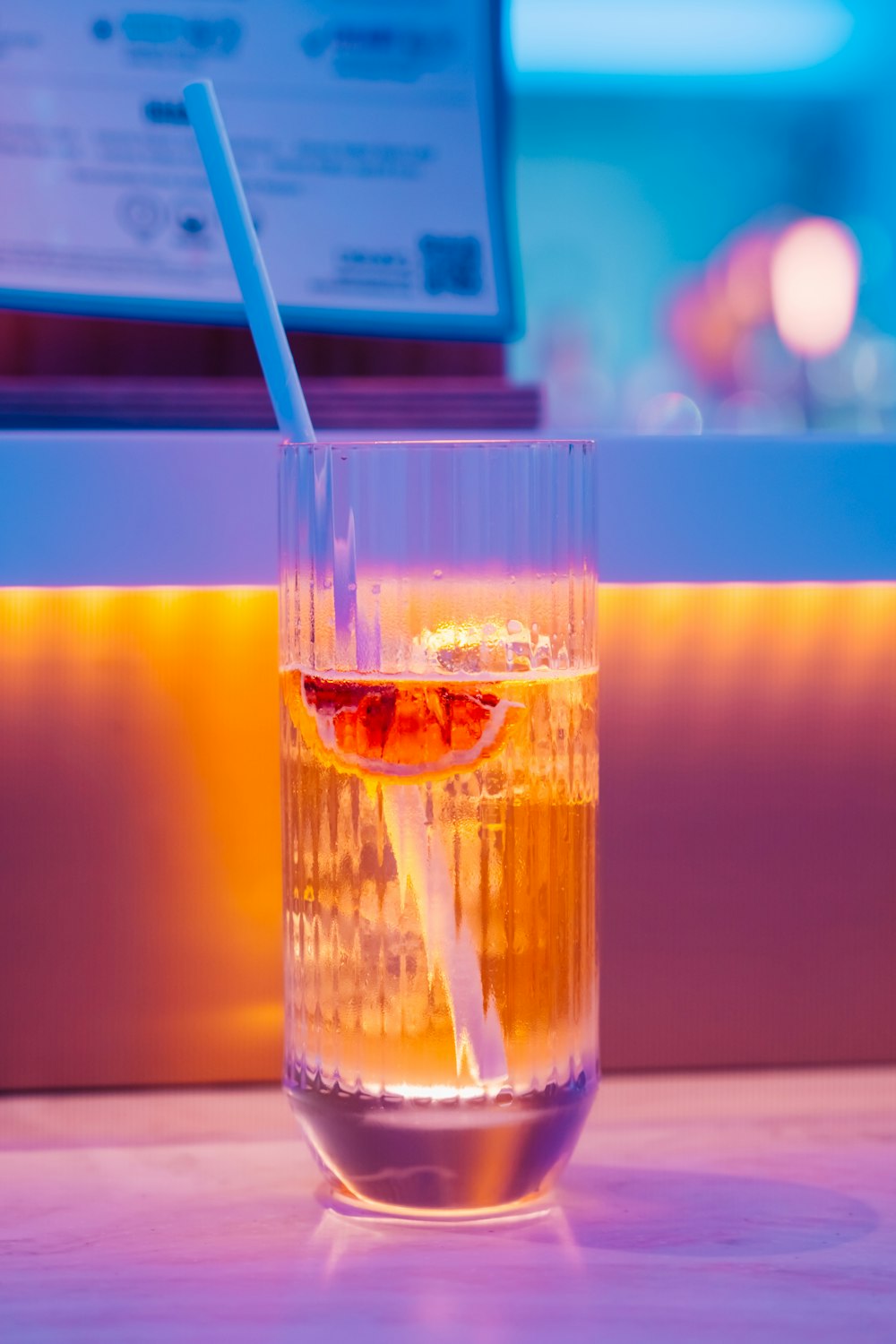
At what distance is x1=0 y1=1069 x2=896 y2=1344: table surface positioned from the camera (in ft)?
1.57

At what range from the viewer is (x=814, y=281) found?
3301 mm

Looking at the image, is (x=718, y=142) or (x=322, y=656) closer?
(x=322, y=656)

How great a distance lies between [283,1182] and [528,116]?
378cm

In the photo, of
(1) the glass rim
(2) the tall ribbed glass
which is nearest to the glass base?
(2) the tall ribbed glass

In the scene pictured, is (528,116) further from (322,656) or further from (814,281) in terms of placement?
(322,656)

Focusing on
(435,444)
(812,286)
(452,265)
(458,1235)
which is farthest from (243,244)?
(812,286)

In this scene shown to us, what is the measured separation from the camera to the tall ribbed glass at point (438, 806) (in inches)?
20.6

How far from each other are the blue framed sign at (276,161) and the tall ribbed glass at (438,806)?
0.20 metres

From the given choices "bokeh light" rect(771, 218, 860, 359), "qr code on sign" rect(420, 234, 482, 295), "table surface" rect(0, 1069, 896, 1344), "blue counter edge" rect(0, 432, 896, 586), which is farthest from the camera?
"bokeh light" rect(771, 218, 860, 359)

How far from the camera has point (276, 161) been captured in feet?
2.39

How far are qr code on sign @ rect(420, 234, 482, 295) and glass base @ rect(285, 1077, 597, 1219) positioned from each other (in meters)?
0.37

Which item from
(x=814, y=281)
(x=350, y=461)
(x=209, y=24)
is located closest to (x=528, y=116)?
(x=814, y=281)

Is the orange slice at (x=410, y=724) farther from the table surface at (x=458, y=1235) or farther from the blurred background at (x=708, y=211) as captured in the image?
the blurred background at (x=708, y=211)

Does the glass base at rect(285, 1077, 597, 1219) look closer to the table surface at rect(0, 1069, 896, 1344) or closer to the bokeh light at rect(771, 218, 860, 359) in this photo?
the table surface at rect(0, 1069, 896, 1344)
